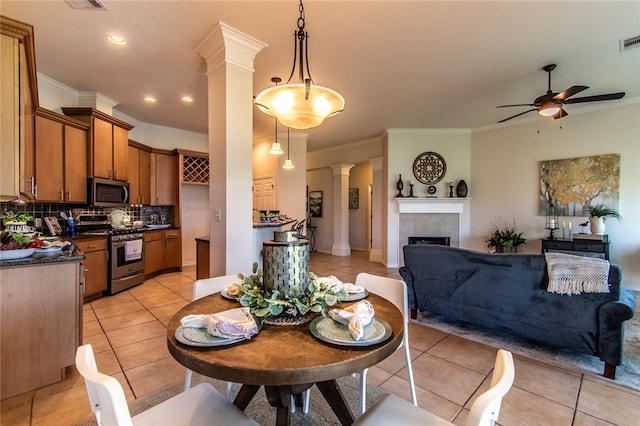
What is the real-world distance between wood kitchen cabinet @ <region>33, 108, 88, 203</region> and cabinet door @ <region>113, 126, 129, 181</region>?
1.40ft

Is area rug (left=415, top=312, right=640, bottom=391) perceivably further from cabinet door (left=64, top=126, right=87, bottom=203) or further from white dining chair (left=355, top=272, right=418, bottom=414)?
cabinet door (left=64, top=126, right=87, bottom=203)

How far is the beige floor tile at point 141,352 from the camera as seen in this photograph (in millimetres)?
2326

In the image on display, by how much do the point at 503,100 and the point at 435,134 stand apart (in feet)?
5.56

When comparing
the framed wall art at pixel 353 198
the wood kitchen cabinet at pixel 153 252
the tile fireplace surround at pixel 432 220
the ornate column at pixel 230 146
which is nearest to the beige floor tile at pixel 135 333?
the ornate column at pixel 230 146

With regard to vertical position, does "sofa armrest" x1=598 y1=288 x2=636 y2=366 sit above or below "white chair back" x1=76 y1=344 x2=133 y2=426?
below

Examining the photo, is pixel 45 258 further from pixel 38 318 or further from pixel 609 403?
pixel 609 403

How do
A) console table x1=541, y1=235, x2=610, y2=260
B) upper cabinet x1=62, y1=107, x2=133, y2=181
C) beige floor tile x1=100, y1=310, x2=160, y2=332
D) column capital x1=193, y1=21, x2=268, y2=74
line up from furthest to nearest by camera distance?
console table x1=541, y1=235, x2=610, y2=260 < upper cabinet x1=62, y1=107, x2=133, y2=181 < beige floor tile x1=100, y1=310, x2=160, y2=332 < column capital x1=193, y1=21, x2=268, y2=74

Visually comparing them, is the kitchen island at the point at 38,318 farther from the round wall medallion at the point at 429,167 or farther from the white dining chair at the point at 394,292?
the round wall medallion at the point at 429,167

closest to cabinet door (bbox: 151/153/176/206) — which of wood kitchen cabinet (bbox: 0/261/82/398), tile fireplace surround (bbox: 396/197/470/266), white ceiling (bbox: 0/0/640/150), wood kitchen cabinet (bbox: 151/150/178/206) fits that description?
wood kitchen cabinet (bbox: 151/150/178/206)

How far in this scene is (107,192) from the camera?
166 inches

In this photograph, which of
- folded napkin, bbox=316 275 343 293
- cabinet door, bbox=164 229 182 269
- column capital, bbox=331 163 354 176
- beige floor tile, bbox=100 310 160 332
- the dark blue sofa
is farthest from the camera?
column capital, bbox=331 163 354 176

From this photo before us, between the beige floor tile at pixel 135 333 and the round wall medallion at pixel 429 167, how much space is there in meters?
5.32

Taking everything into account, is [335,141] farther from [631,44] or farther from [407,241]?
[631,44]

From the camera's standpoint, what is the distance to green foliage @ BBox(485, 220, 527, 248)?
17.2 feet
